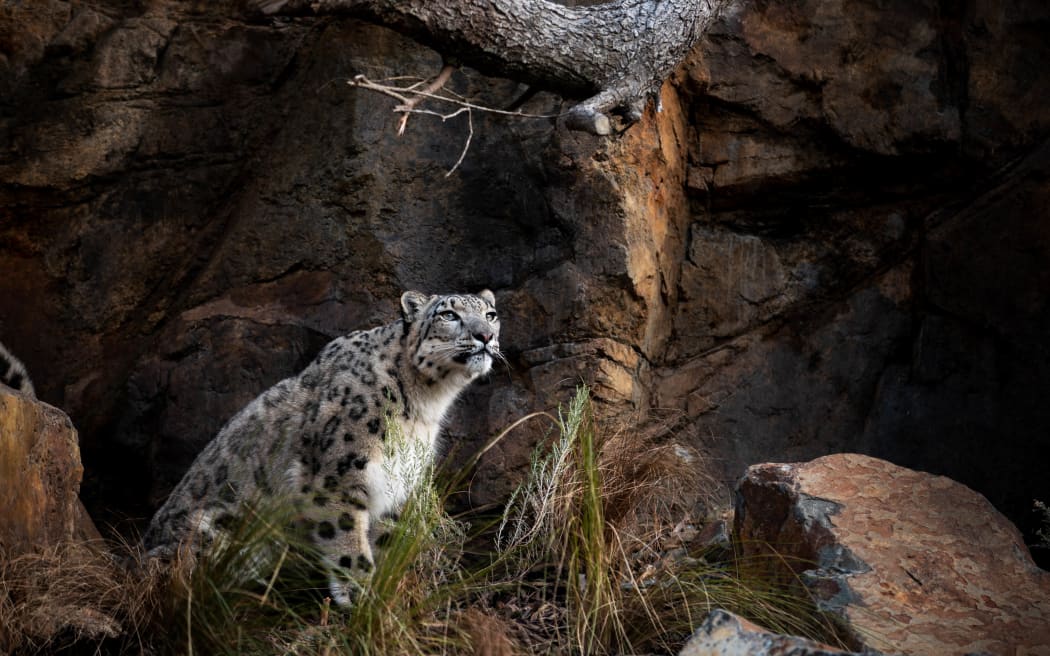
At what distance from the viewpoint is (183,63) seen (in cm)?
866

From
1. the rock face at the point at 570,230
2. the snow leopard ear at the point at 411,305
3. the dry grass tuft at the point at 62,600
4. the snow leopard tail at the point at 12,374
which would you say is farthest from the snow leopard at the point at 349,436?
the snow leopard tail at the point at 12,374

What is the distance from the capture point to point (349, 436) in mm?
6840

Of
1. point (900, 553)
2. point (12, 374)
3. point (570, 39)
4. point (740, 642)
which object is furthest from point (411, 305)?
point (740, 642)

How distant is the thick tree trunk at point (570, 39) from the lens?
23.1 ft

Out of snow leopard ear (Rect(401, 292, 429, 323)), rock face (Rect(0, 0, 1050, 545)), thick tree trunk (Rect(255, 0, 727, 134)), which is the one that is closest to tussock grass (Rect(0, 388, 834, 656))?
snow leopard ear (Rect(401, 292, 429, 323))

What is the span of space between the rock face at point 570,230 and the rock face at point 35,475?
2.39 metres

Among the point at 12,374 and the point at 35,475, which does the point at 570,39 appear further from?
the point at 35,475

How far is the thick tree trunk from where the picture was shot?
23.1ft

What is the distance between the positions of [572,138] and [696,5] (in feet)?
4.02

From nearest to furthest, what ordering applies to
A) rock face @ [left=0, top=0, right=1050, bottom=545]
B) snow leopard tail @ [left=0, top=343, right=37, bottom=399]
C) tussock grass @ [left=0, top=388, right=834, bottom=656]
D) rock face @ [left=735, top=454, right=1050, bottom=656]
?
tussock grass @ [left=0, top=388, right=834, bottom=656] → rock face @ [left=735, top=454, right=1050, bottom=656] → snow leopard tail @ [left=0, top=343, right=37, bottom=399] → rock face @ [left=0, top=0, right=1050, bottom=545]

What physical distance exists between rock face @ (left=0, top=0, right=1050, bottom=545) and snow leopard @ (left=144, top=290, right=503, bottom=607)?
1023 millimetres

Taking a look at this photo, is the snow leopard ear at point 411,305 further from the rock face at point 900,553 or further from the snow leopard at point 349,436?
the rock face at point 900,553

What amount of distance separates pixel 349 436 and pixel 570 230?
236cm

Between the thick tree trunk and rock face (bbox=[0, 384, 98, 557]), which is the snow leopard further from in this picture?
the thick tree trunk
